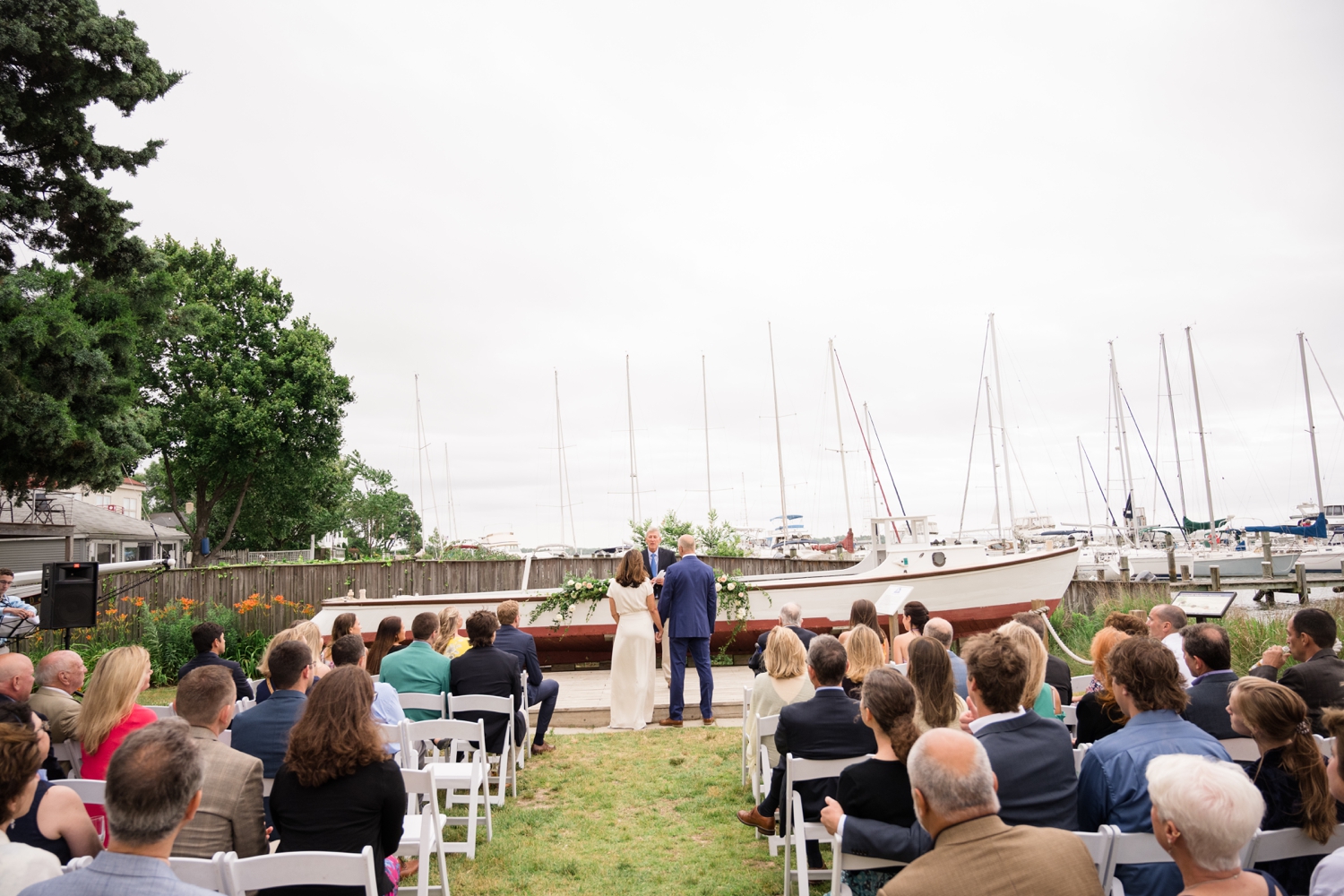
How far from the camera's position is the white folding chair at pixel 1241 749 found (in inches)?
153

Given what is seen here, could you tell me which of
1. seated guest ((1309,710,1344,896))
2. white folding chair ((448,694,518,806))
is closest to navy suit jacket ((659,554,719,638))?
white folding chair ((448,694,518,806))

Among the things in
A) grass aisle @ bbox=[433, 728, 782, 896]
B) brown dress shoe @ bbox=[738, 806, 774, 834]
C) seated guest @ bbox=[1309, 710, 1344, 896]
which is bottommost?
grass aisle @ bbox=[433, 728, 782, 896]

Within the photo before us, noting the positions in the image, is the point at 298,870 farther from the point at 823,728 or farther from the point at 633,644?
the point at 633,644

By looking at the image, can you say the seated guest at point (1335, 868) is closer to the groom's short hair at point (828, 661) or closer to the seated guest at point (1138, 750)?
the seated guest at point (1138, 750)

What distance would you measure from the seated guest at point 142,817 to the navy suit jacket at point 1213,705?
4250mm

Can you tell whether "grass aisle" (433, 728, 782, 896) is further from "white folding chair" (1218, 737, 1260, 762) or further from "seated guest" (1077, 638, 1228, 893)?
"white folding chair" (1218, 737, 1260, 762)

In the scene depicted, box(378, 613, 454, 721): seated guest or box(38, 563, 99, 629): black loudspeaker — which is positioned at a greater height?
box(38, 563, 99, 629): black loudspeaker

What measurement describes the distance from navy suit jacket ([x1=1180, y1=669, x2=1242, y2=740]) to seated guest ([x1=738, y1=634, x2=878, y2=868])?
62.7 inches

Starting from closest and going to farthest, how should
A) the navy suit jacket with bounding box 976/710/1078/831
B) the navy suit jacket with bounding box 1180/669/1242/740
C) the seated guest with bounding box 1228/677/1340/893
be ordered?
the seated guest with bounding box 1228/677/1340/893, the navy suit jacket with bounding box 976/710/1078/831, the navy suit jacket with bounding box 1180/669/1242/740

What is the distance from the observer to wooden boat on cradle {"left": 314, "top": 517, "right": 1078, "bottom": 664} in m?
13.1

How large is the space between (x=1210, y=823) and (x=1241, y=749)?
2280 millimetres

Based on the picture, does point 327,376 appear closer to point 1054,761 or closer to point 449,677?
point 449,677

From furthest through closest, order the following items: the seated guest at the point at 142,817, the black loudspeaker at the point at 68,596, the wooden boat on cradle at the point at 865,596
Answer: the wooden boat on cradle at the point at 865,596, the black loudspeaker at the point at 68,596, the seated guest at the point at 142,817

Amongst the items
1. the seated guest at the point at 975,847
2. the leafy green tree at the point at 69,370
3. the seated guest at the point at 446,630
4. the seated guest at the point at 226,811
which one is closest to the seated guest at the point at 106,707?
the seated guest at the point at 226,811
